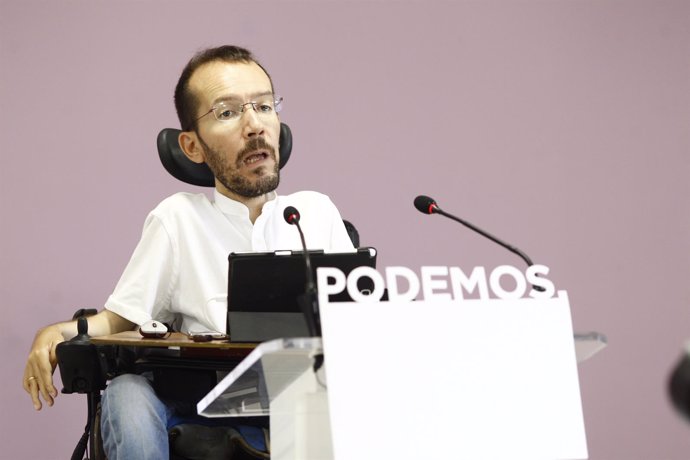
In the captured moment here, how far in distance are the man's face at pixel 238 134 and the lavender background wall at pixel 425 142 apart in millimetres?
876

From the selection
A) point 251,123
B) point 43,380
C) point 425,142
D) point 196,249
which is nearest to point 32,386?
point 43,380

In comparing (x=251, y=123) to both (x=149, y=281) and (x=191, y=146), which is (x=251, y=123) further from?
(x=149, y=281)

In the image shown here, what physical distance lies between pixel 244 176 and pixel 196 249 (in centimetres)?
26

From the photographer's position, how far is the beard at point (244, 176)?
2457 mm

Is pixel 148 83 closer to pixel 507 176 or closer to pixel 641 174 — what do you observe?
pixel 507 176

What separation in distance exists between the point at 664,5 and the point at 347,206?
1753 millimetres

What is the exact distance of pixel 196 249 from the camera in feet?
7.83

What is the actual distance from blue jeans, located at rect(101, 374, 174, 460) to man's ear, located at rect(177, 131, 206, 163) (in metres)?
0.80

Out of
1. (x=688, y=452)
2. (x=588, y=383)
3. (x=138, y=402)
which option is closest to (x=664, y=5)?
(x=588, y=383)

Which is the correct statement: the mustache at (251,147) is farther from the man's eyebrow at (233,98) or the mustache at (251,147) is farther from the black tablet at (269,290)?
the black tablet at (269,290)

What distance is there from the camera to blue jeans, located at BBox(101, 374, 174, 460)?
1835 mm

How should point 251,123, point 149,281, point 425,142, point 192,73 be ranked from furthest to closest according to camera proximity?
point 425,142
point 192,73
point 251,123
point 149,281

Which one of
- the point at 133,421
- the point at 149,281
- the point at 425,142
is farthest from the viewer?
the point at 425,142

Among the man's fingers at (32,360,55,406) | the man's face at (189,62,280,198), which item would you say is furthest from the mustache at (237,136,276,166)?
the man's fingers at (32,360,55,406)
